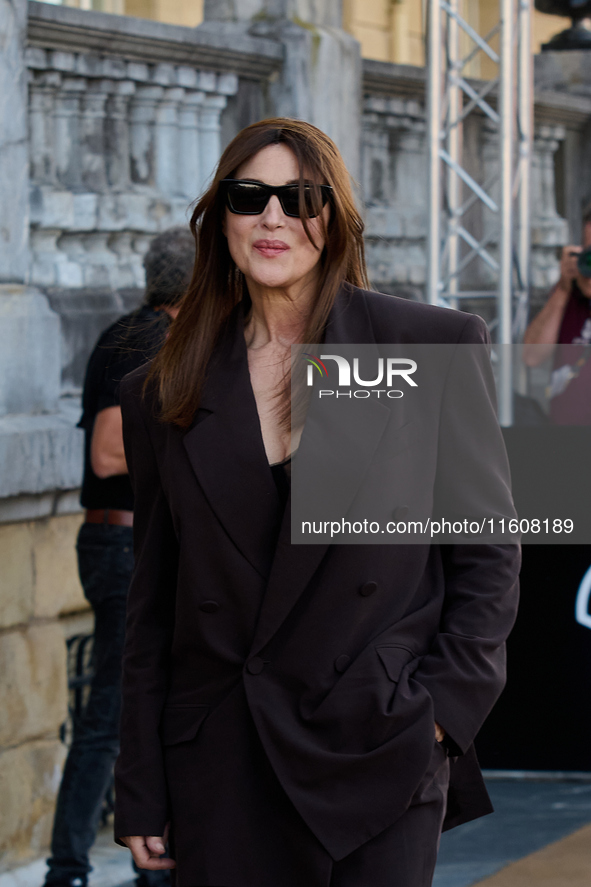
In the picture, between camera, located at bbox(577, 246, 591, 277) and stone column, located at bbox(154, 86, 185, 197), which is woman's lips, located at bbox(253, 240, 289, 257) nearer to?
stone column, located at bbox(154, 86, 185, 197)

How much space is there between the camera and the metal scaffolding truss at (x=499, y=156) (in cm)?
658

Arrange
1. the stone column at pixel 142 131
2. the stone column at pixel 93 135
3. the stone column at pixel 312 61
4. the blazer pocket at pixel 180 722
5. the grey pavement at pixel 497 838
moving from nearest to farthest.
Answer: the blazer pocket at pixel 180 722 < the grey pavement at pixel 497 838 < the stone column at pixel 93 135 < the stone column at pixel 142 131 < the stone column at pixel 312 61

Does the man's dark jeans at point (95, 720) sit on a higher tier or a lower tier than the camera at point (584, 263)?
lower

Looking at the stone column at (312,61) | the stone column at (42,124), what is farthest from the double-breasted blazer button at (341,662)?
the stone column at (312,61)

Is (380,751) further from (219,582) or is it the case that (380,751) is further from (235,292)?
(235,292)

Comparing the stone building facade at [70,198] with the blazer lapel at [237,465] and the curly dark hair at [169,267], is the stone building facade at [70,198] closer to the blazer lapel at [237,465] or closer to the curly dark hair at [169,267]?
the curly dark hair at [169,267]

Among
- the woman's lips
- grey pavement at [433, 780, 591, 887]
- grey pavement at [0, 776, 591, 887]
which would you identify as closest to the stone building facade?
grey pavement at [0, 776, 591, 887]

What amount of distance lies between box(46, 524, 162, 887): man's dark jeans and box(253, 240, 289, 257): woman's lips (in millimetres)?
2053

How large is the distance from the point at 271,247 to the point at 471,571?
682 mm

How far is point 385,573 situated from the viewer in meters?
2.26

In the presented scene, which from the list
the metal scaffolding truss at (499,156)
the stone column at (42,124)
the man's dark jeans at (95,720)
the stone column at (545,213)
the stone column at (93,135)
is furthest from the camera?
the stone column at (545,213)

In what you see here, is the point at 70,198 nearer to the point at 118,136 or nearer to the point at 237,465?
the point at 118,136

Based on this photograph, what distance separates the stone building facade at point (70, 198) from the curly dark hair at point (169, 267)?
0.72 m

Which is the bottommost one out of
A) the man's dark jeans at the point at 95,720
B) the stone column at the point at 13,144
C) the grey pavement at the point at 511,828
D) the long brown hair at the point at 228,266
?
the grey pavement at the point at 511,828
